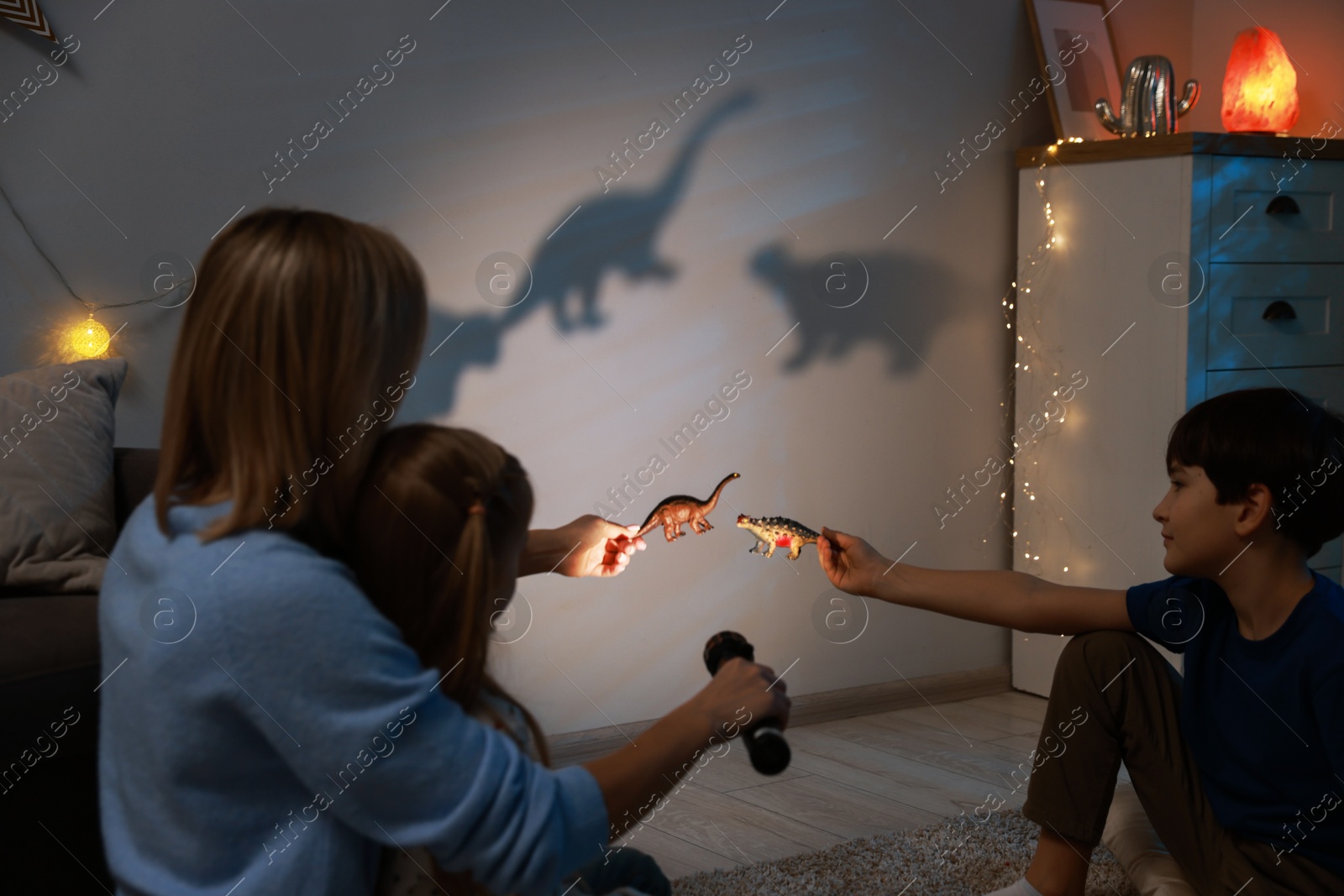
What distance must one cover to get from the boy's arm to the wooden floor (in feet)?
2.00

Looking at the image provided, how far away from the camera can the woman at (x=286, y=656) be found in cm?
85

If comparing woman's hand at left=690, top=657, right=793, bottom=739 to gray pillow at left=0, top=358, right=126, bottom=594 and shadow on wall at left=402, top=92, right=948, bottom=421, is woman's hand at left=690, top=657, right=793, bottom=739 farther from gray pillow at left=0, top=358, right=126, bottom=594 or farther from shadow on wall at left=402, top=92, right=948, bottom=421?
shadow on wall at left=402, top=92, right=948, bottom=421

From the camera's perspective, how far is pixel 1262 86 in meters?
3.00

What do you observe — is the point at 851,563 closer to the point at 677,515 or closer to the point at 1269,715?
the point at 677,515

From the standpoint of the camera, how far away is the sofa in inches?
62.6

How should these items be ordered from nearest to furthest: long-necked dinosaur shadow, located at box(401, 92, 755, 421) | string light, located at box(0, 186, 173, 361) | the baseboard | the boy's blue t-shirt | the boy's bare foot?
the boy's blue t-shirt, the boy's bare foot, string light, located at box(0, 186, 173, 361), long-necked dinosaur shadow, located at box(401, 92, 755, 421), the baseboard

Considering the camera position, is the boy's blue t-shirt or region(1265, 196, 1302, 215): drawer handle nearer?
the boy's blue t-shirt

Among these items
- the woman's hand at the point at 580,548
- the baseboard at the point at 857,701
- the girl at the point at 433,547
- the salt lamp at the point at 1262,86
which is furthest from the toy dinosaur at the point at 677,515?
the salt lamp at the point at 1262,86

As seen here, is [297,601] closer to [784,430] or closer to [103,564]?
[103,564]

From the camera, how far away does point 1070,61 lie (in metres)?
3.14

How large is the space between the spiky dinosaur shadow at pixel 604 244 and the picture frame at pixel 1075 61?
3.13 ft

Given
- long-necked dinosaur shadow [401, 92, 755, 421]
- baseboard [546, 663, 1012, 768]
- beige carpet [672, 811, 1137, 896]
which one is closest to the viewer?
beige carpet [672, 811, 1137, 896]

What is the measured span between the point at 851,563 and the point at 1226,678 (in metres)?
0.56

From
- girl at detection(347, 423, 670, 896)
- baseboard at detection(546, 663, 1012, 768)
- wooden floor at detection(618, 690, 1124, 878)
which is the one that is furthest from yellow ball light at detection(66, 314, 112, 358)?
girl at detection(347, 423, 670, 896)
